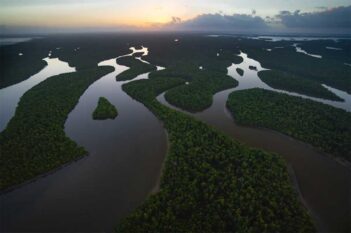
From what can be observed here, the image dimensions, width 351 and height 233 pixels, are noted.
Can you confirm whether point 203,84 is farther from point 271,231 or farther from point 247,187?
point 271,231

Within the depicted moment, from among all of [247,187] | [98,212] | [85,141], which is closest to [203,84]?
[85,141]

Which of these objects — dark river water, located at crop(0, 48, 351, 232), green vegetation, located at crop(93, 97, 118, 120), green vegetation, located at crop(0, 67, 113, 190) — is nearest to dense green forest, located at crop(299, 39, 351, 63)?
dark river water, located at crop(0, 48, 351, 232)

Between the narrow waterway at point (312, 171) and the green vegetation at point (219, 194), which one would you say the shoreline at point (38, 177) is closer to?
the green vegetation at point (219, 194)

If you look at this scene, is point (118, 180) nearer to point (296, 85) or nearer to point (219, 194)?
point (219, 194)

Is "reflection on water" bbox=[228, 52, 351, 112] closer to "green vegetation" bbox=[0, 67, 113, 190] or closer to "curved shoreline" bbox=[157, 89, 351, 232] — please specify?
"curved shoreline" bbox=[157, 89, 351, 232]

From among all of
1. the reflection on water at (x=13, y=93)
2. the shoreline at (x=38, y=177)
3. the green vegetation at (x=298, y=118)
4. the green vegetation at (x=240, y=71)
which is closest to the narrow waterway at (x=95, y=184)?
the shoreline at (x=38, y=177)

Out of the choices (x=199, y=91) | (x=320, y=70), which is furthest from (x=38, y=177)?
(x=320, y=70)

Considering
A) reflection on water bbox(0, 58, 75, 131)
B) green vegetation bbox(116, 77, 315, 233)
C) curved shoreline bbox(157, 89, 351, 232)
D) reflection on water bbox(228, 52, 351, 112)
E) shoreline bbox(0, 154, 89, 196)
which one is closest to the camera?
green vegetation bbox(116, 77, 315, 233)
